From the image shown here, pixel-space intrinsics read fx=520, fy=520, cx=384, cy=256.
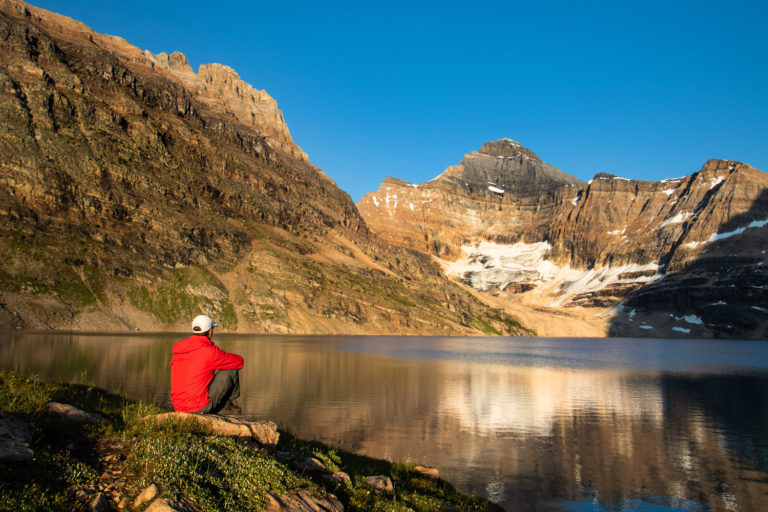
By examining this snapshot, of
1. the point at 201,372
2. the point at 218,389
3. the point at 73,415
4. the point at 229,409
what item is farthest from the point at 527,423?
the point at 73,415

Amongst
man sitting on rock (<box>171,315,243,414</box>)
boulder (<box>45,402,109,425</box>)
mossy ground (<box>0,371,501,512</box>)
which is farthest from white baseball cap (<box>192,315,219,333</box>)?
boulder (<box>45,402,109,425</box>)

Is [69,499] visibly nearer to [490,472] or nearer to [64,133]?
[490,472]

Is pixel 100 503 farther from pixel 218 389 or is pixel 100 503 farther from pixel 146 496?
pixel 218 389

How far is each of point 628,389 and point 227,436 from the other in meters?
55.0

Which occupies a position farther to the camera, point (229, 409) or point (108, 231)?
point (108, 231)

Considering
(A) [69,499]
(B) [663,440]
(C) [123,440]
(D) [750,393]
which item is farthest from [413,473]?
(D) [750,393]

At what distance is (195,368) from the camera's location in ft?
44.3

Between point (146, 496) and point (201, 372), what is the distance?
4518mm

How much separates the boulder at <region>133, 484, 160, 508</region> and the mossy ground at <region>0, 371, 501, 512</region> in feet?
0.55

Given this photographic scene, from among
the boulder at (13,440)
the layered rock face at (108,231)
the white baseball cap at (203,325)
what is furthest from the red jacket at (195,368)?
the layered rock face at (108,231)

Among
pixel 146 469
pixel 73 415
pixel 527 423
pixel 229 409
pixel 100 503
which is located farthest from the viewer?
pixel 527 423

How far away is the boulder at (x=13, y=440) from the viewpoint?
30.6 feet

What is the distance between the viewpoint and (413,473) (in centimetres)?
2009

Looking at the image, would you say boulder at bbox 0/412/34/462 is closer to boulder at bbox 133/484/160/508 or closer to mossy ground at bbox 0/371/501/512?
mossy ground at bbox 0/371/501/512
